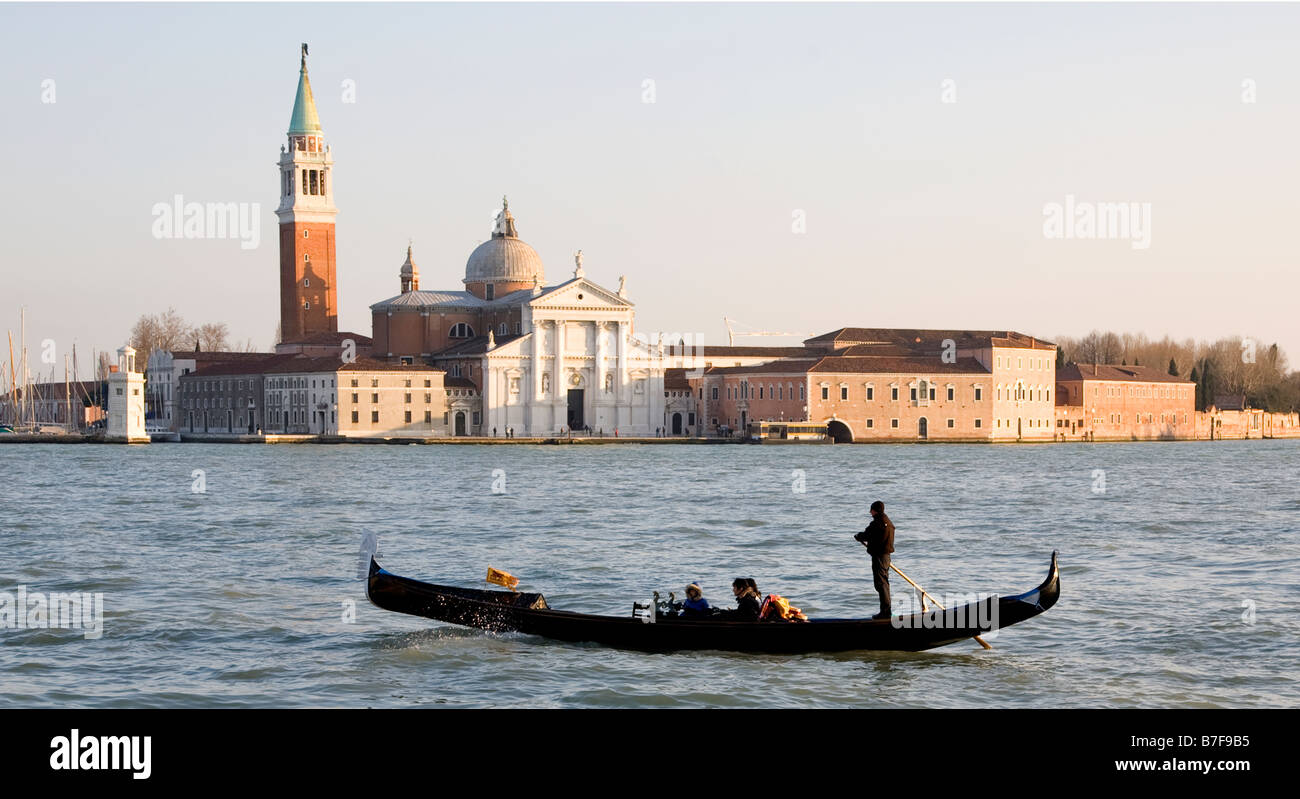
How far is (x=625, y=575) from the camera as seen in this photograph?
62.3 ft

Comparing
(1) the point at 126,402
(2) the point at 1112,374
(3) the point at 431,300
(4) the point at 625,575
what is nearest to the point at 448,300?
(3) the point at 431,300

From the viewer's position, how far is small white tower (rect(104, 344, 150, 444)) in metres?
64.8

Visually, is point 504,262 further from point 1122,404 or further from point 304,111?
point 1122,404

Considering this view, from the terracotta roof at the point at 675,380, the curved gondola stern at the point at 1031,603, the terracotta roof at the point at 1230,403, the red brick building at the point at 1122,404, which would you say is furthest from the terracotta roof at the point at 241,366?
the curved gondola stern at the point at 1031,603

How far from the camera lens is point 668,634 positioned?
1255 cm

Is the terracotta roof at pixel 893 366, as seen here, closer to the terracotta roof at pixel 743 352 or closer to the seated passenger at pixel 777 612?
the terracotta roof at pixel 743 352

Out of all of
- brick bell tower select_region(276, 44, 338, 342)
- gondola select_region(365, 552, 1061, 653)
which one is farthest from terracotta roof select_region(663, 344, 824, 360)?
gondola select_region(365, 552, 1061, 653)

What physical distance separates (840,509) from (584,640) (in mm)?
18133

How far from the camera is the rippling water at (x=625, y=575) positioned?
38.9ft

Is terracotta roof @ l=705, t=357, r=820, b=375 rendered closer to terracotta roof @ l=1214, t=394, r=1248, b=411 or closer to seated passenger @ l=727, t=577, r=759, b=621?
terracotta roof @ l=1214, t=394, r=1248, b=411

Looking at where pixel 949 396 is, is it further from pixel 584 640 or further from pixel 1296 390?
pixel 584 640

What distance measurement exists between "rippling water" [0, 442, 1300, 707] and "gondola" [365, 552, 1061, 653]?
0.64ft

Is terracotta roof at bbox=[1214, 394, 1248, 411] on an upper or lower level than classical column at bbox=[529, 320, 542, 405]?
lower
